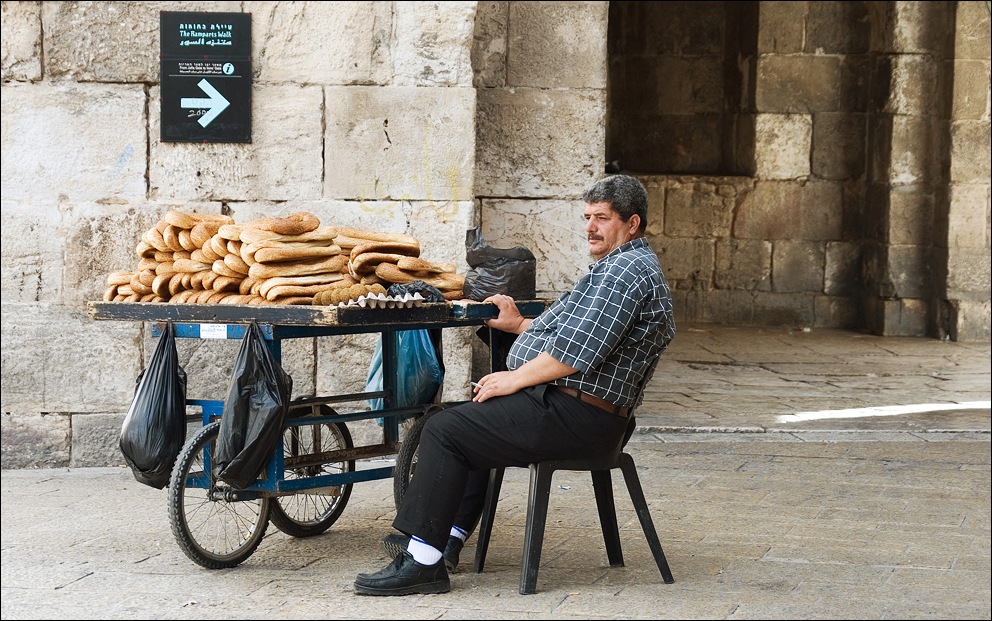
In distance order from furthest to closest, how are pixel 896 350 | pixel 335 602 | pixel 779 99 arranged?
pixel 779 99
pixel 896 350
pixel 335 602

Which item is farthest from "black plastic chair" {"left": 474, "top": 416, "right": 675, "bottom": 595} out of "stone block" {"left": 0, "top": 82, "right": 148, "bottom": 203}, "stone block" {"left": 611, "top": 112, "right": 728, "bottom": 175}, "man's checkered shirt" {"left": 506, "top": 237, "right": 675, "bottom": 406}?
A: "stone block" {"left": 611, "top": 112, "right": 728, "bottom": 175}

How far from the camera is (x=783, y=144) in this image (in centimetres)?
1372

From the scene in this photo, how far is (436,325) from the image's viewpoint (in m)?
5.09

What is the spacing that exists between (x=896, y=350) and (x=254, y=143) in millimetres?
7091

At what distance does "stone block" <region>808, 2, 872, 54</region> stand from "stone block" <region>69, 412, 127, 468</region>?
9.50m

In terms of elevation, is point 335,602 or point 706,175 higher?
point 706,175

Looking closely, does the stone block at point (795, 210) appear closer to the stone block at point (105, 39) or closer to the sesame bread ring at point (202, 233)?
the stone block at point (105, 39)

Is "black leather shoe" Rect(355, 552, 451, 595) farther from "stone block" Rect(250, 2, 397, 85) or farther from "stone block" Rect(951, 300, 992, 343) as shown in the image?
"stone block" Rect(951, 300, 992, 343)

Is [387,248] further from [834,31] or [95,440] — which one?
[834,31]

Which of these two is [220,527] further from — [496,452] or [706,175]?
[706,175]

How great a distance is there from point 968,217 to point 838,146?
1.91 m


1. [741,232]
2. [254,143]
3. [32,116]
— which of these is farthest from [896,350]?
[32,116]

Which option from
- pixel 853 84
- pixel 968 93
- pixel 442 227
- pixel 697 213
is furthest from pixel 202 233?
pixel 853 84

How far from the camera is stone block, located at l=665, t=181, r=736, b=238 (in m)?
13.9
